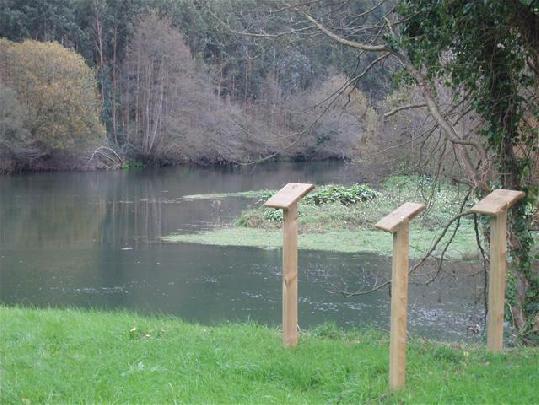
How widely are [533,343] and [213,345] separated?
118 inches

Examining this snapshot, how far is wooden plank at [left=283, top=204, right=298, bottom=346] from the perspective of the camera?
578cm

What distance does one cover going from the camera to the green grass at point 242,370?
4527 millimetres

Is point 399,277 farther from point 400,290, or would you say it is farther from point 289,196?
point 289,196

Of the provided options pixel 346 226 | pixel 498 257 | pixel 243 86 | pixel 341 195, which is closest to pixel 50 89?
pixel 243 86

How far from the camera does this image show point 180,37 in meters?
50.1

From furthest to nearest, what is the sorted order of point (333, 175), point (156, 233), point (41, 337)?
point (333, 175)
point (156, 233)
point (41, 337)

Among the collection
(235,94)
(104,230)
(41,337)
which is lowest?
(104,230)

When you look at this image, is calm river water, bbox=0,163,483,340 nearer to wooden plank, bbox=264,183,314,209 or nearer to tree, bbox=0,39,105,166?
wooden plank, bbox=264,183,314,209

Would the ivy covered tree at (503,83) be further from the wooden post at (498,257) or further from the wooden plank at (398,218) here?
the wooden plank at (398,218)

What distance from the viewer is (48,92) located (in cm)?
4184

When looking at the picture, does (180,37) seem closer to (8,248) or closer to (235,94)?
(235,94)

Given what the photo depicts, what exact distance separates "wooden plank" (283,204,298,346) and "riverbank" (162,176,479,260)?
402 inches

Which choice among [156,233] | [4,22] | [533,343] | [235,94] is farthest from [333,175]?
[533,343]

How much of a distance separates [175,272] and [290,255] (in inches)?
429
